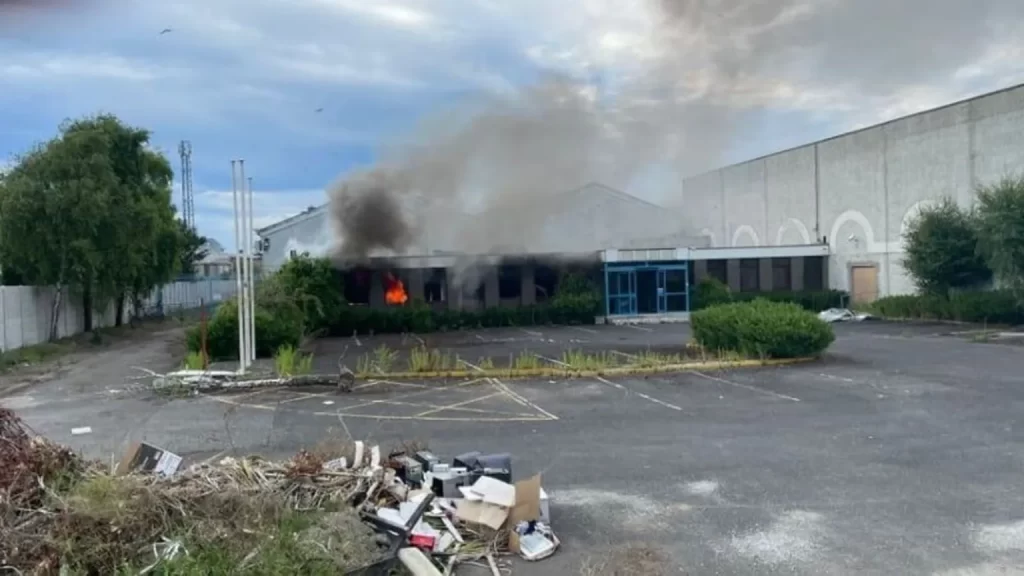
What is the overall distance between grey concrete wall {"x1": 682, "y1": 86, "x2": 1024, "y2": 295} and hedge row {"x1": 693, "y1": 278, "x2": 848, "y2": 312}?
136 cm

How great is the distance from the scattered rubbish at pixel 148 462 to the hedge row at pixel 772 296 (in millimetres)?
29351

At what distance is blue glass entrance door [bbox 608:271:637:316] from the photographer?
34316 mm

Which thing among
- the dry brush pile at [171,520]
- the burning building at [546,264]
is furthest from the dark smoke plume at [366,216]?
the dry brush pile at [171,520]

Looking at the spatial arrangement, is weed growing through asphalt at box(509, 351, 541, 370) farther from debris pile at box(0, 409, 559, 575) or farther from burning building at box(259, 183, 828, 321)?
burning building at box(259, 183, 828, 321)

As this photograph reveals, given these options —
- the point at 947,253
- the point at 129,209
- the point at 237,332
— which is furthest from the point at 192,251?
the point at 947,253

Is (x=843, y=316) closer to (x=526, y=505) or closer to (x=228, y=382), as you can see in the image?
(x=228, y=382)

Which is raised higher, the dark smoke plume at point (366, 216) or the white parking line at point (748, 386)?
the dark smoke plume at point (366, 216)

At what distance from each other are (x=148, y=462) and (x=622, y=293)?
94.7ft

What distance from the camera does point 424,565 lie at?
5.50 m

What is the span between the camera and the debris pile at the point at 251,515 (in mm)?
5273

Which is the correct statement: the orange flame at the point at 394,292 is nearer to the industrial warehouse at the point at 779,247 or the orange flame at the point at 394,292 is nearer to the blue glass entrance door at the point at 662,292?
the industrial warehouse at the point at 779,247

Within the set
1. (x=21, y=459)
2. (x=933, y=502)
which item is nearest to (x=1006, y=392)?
(x=933, y=502)

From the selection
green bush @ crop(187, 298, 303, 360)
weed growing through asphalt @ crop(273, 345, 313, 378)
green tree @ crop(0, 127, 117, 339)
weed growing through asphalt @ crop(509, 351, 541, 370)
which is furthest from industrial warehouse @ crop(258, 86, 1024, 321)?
weed growing through asphalt @ crop(509, 351, 541, 370)

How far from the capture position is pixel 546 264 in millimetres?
34312
